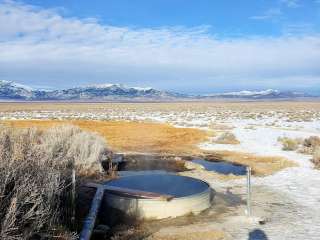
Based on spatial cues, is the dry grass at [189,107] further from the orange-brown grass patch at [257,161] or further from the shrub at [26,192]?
the shrub at [26,192]

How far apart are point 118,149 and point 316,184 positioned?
413 inches

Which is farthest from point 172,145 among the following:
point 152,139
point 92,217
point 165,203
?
point 92,217

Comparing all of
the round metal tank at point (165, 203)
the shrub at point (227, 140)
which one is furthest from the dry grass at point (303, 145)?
the round metal tank at point (165, 203)

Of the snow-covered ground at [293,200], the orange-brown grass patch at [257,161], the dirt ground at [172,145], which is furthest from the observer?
the dirt ground at [172,145]

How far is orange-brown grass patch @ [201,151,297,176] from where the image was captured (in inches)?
632

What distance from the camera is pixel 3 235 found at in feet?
19.0

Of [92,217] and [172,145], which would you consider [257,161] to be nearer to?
[172,145]

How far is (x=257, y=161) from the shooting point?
18.2 m

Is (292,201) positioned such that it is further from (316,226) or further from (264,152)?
(264,152)

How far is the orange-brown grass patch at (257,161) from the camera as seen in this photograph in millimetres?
16062

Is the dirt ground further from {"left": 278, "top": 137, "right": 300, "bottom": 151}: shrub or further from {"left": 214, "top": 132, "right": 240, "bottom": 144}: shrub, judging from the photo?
{"left": 278, "top": 137, "right": 300, "bottom": 151}: shrub

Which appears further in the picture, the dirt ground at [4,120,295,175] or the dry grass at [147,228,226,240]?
the dirt ground at [4,120,295,175]

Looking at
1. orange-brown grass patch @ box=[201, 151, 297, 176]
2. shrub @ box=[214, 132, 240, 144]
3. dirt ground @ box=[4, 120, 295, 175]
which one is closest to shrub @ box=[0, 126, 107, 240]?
dirt ground @ box=[4, 120, 295, 175]

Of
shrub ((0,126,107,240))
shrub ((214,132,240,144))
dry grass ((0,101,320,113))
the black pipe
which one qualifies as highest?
shrub ((0,126,107,240))
